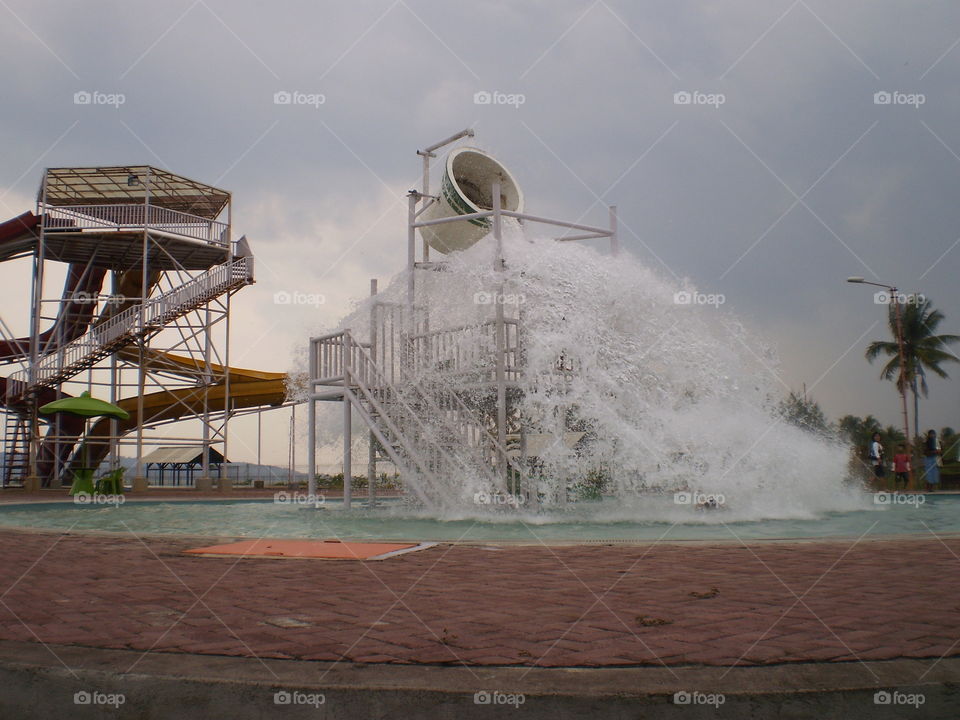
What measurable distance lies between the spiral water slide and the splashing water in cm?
1901

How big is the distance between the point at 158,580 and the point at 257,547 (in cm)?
215

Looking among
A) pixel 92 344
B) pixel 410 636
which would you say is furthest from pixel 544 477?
pixel 92 344

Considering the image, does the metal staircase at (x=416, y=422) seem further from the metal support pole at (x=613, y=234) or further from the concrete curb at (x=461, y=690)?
the concrete curb at (x=461, y=690)

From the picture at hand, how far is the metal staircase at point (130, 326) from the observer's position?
92.5ft

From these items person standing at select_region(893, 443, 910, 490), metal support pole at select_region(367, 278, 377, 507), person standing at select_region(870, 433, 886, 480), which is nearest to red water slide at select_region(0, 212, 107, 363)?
metal support pole at select_region(367, 278, 377, 507)

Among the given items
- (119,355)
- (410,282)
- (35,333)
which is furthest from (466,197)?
(35,333)

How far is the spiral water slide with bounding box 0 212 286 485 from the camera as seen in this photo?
2975cm

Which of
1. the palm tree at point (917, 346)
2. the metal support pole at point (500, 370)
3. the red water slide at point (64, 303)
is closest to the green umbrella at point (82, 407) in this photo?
the red water slide at point (64, 303)

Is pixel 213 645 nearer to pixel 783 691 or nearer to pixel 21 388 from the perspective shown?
pixel 783 691

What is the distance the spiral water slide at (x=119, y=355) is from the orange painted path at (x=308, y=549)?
74.6 feet

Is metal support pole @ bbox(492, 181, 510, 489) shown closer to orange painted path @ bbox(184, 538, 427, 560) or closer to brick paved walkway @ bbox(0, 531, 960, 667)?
orange painted path @ bbox(184, 538, 427, 560)

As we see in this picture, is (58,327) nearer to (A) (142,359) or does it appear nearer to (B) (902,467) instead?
(A) (142,359)

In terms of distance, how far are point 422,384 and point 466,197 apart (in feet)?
12.9

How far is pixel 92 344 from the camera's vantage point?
28.5 meters
